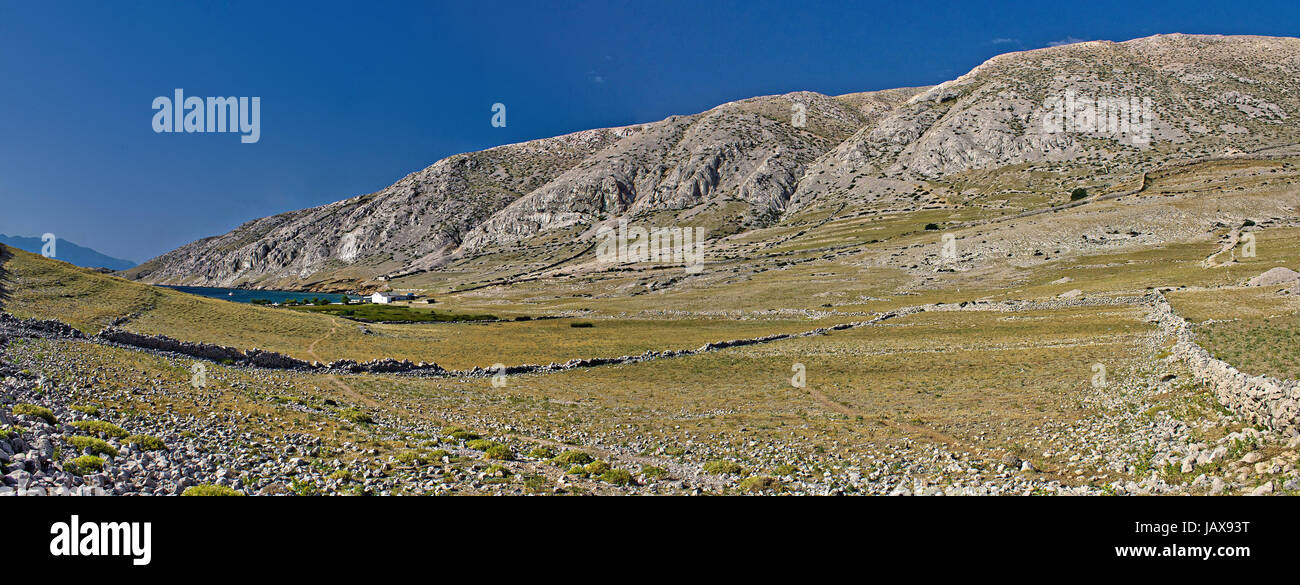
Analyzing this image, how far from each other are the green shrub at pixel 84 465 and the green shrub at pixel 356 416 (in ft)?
40.0

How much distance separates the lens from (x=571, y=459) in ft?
57.1

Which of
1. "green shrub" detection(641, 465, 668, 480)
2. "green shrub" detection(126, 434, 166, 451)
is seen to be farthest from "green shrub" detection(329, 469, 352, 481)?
"green shrub" detection(641, 465, 668, 480)

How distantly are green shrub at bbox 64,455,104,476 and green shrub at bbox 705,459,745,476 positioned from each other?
14.2 metres

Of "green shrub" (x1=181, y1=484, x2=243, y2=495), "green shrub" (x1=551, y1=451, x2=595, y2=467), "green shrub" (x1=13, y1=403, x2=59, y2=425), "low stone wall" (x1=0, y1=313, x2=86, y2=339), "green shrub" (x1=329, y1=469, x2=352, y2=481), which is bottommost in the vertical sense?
"green shrub" (x1=551, y1=451, x2=595, y2=467)

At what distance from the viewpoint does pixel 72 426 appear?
1343cm

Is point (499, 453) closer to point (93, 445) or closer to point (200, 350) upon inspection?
point (93, 445)

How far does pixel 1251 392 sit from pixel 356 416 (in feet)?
104

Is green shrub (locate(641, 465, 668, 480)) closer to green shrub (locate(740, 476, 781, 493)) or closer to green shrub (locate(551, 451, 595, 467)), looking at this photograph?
green shrub (locate(551, 451, 595, 467))

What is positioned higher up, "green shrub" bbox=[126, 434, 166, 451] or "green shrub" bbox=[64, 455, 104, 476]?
"green shrub" bbox=[64, 455, 104, 476]

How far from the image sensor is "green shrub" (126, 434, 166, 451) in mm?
13250

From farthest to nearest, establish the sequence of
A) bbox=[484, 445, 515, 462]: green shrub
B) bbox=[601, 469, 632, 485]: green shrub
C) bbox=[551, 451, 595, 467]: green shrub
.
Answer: bbox=[484, 445, 515, 462]: green shrub → bbox=[551, 451, 595, 467]: green shrub → bbox=[601, 469, 632, 485]: green shrub
